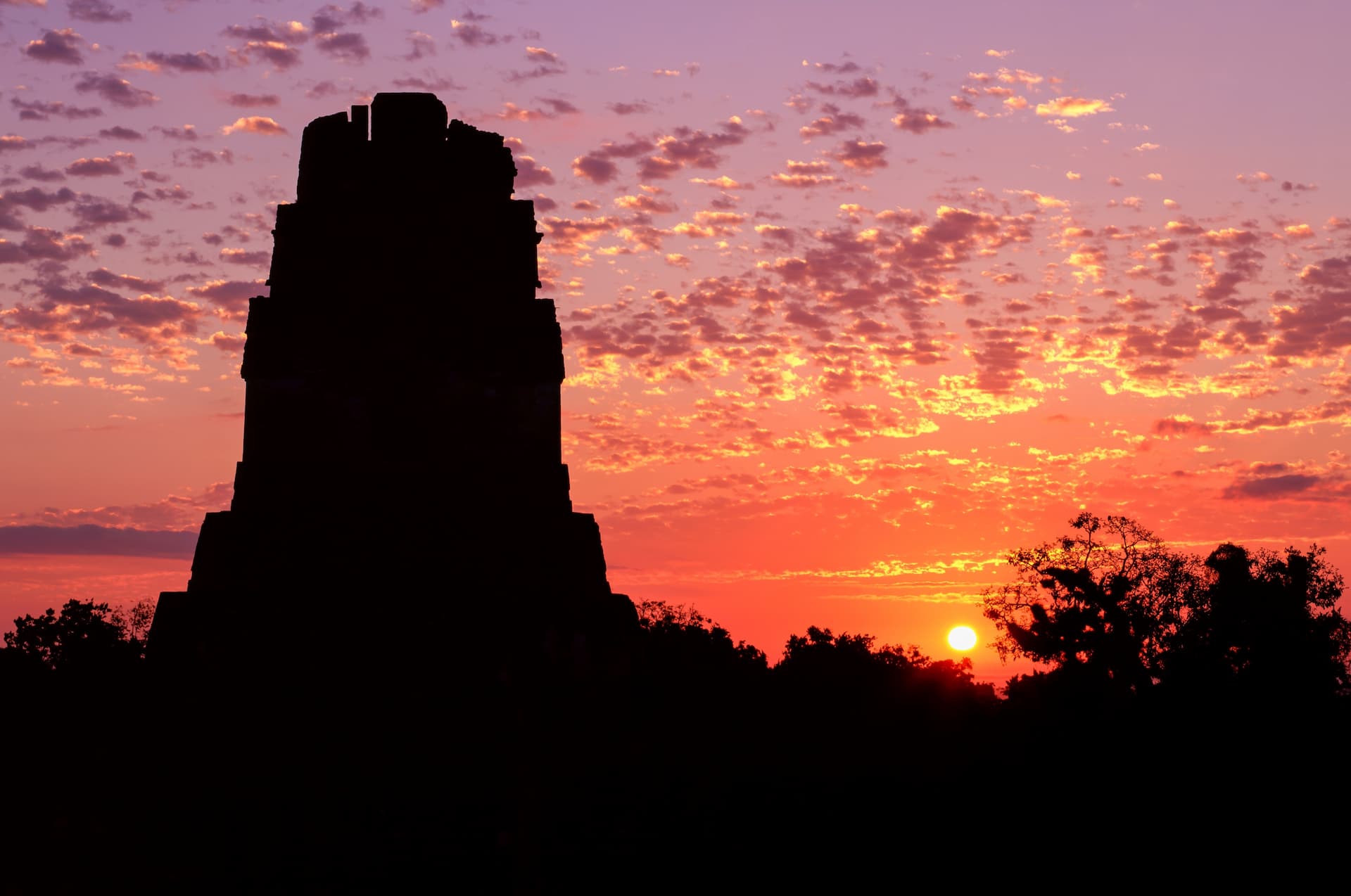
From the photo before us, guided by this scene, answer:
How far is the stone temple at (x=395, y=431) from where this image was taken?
72.8ft

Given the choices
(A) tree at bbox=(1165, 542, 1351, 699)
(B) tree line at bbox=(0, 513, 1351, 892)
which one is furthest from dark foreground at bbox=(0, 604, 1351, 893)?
(A) tree at bbox=(1165, 542, 1351, 699)

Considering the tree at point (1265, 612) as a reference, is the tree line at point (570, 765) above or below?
below

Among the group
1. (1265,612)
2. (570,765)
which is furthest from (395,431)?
(1265,612)

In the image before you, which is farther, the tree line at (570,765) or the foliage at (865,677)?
the foliage at (865,677)

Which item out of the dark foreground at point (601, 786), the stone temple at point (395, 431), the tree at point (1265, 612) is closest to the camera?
the dark foreground at point (601, 786)

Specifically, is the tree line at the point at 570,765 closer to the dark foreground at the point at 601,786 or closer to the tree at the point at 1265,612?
the dark foreground at the point at 601,786

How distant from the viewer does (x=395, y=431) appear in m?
23.6

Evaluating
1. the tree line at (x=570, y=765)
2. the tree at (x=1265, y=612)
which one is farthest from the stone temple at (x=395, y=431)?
the tree at (x=1265, y=612)

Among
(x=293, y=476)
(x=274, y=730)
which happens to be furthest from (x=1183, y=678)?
(x=293, y=476)

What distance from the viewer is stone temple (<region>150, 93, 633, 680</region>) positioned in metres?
22.2

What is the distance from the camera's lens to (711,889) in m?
16.5

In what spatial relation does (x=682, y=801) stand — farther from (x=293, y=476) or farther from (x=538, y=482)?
(x=293, y=476)

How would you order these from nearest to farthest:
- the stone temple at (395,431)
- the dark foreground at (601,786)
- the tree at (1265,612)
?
the dark foreground at (601,786) → the stone temple at (395,431) → the tree at (1265,612)

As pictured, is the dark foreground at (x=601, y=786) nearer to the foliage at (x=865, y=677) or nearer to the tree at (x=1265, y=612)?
the foliage at (x=865, y=677)
